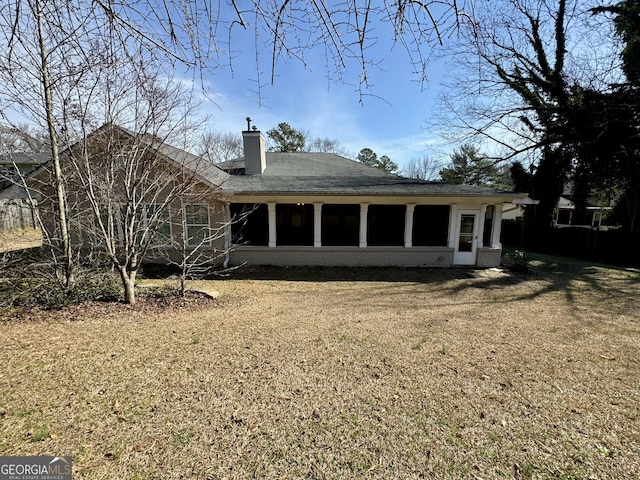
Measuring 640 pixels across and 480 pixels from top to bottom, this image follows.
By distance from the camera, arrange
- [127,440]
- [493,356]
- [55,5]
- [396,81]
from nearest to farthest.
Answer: [55,5] < [127,440] < [396,81] < [493,356]

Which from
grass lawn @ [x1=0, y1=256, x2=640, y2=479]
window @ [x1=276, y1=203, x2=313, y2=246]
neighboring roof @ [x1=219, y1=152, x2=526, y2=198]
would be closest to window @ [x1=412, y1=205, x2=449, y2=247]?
neighboring roof @ [x1=219, y1=152, x2=526, y2=198]

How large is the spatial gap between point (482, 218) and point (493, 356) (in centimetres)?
709

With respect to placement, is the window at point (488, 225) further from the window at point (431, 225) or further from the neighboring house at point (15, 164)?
the neighboring house at point (15, 164)

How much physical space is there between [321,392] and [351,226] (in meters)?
7.77

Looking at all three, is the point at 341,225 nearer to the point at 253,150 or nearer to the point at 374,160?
the point at 253,150

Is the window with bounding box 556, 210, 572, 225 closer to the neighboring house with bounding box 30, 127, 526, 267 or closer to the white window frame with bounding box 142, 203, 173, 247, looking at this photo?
the neighboring house with bounding box 30, 127, 526, 267

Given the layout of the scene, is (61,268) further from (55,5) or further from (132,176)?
(55,5)

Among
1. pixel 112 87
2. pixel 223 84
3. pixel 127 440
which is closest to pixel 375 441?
pixel 127 440

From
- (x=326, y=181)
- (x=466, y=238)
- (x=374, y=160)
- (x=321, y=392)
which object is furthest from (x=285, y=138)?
(x=321, y=392)

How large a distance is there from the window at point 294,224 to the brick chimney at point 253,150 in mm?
2487

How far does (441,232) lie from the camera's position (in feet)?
34.5

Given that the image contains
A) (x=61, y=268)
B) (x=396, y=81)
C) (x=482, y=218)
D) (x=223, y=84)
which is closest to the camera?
(x=396, y=81)
